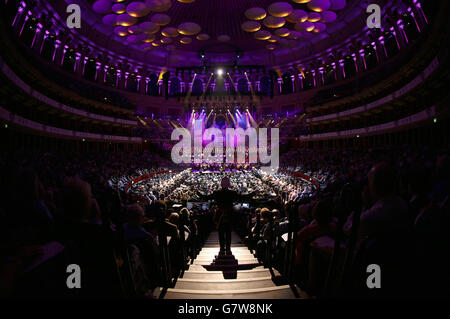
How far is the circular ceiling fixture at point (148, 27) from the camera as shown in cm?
2845

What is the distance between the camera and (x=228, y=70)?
42062mm

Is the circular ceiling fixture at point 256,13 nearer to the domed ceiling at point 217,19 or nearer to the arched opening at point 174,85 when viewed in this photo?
the domed ceiling at point 217,19

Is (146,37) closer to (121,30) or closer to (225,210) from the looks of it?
(121,30)

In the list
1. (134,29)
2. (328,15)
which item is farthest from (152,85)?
(328,15)

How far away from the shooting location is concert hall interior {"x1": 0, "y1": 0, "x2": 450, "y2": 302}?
2.60 meters

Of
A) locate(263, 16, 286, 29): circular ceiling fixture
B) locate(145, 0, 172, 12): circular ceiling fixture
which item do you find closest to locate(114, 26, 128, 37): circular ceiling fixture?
locate(145, 0, 172, 12): circular ceiling fixture

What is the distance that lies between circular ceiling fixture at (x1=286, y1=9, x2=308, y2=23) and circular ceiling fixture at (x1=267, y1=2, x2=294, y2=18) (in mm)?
552

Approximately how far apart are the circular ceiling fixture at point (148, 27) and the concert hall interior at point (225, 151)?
0.20 m

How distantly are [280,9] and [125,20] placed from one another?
47.5ft

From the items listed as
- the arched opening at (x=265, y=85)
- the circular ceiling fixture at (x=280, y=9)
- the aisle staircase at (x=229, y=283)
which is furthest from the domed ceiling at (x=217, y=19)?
the aisle staircase at (x=229, y=283)

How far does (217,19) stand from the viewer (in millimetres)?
31438
